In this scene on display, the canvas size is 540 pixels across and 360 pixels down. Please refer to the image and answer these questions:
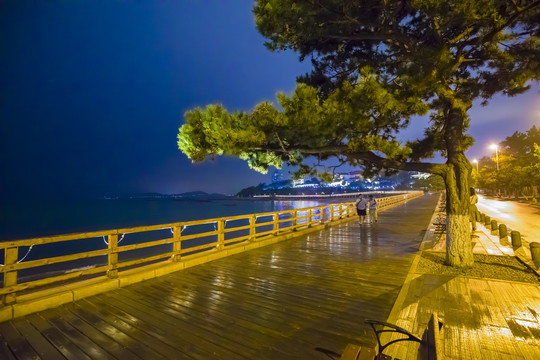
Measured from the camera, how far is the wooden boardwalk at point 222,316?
11.2 feet

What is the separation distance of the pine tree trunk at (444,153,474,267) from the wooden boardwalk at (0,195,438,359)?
1.34 meters

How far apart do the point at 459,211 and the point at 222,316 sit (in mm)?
6319

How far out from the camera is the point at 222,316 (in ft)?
14.2

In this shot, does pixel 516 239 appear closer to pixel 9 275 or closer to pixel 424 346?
pixel 424 346

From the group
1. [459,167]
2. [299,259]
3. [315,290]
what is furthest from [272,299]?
[459,167]

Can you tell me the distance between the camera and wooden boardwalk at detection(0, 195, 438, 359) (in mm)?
3422

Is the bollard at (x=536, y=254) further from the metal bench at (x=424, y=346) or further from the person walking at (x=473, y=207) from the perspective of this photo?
the metal bench at (x=424, y=346)

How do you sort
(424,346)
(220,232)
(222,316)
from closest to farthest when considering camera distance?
(424,346) → (222,316) → (220,232)

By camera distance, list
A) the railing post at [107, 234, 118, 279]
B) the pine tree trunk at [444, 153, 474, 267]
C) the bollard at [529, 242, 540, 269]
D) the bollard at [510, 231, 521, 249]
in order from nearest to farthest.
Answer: the railing post at [107, 234, 118, 279] < the bollard at [529, 242, 540, 269] < the pine tree trunk at [444, 153, 474, 267] < the bollard at [510, 231, 521, 249]

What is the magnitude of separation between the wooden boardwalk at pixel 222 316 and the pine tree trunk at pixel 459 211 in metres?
1.34

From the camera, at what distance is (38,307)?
4.50 meters

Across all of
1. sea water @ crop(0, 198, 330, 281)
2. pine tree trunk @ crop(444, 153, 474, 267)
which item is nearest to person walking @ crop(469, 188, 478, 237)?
pine tree trunk @ crop(444, 153, 474, 267)

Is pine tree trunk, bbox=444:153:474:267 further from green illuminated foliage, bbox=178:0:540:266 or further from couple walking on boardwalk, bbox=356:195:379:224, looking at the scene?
couple walking on boardwalk, bbox=356:195:379:224

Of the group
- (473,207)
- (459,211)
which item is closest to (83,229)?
(473,207)
